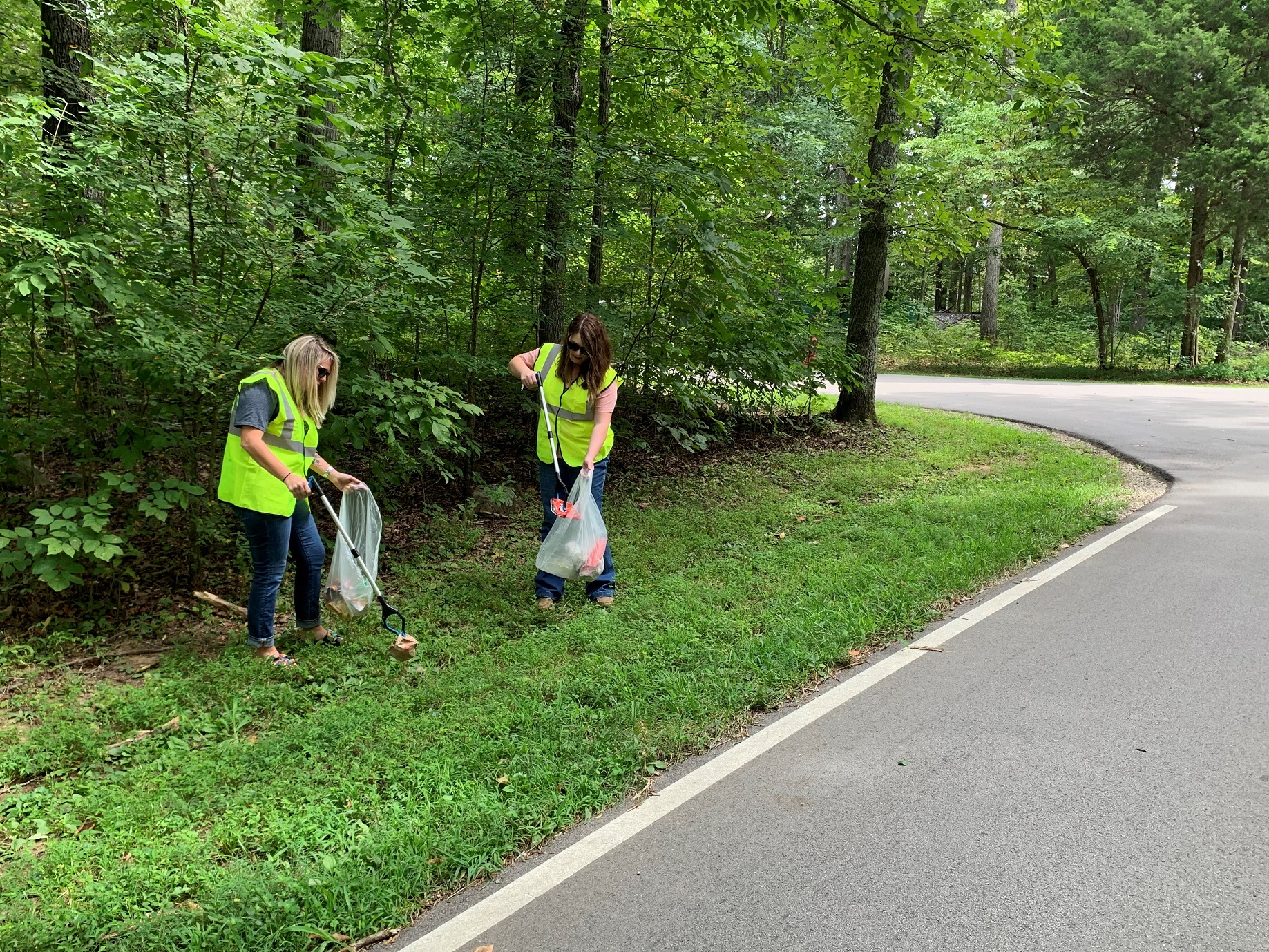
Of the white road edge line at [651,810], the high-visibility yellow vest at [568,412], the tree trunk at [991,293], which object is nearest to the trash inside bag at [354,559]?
the high-visibility yellow vest at [568,412]

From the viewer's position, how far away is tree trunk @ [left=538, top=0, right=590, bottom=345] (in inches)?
269

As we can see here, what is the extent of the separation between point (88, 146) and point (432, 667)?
3315 millimetres

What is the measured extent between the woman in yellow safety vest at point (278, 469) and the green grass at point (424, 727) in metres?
0.39

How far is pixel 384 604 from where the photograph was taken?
464 centimetres

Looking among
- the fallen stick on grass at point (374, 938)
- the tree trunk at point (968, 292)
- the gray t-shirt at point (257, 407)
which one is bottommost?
the fallen stick on grass at point (374, 938)

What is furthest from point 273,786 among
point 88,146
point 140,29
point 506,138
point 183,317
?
point 140,29

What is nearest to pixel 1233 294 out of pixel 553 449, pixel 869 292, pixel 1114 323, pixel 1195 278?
pixel 1195 278

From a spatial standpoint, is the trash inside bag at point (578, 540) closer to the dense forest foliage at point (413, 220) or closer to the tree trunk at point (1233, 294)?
the dense forest foliage at point (413, 220)

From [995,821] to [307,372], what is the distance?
391 centimetres

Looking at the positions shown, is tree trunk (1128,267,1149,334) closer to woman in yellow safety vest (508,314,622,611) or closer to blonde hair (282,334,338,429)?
woman in yellow safety vest (508,314,622,611)

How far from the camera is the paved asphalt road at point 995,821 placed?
2.43 metres

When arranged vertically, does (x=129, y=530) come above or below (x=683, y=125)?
below

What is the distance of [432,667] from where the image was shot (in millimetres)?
4406

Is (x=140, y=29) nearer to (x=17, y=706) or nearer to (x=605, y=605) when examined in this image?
(x=17, y=706)
